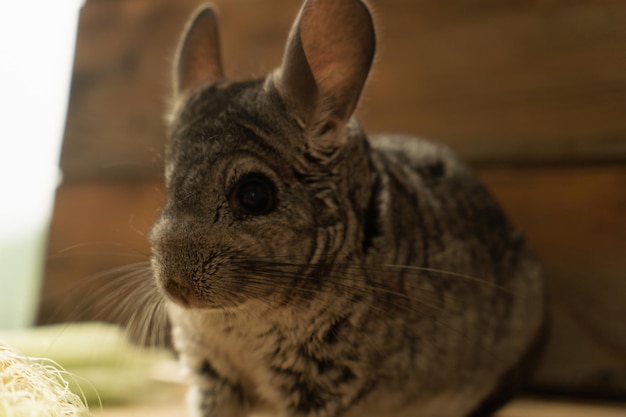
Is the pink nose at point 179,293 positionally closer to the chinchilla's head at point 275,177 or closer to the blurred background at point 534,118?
the chinchilla's head at point 275,177

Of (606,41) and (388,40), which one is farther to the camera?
(388,40)

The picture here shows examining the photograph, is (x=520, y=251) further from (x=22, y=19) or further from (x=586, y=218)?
(x=22, y=19)

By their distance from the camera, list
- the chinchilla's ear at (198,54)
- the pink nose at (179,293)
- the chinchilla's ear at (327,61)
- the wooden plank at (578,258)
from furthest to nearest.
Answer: the wooden plank at (578,258) → the chinchilla's ear at (198,54) → the chinchilla's ear at (327,61) → the pink nose at (179,293)

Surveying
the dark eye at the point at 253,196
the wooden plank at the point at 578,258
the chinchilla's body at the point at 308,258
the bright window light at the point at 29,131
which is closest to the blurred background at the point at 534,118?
the wooden plank at the point at 578,258

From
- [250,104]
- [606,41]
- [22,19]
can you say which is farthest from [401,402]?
[22,19]

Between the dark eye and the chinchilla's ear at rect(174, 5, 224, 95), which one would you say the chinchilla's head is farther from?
the chinchilla's ear at rect(174, 5, 224, 95)

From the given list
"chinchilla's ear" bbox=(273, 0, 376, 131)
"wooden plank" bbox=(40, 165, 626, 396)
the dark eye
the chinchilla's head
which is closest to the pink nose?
the chinchilla's head
